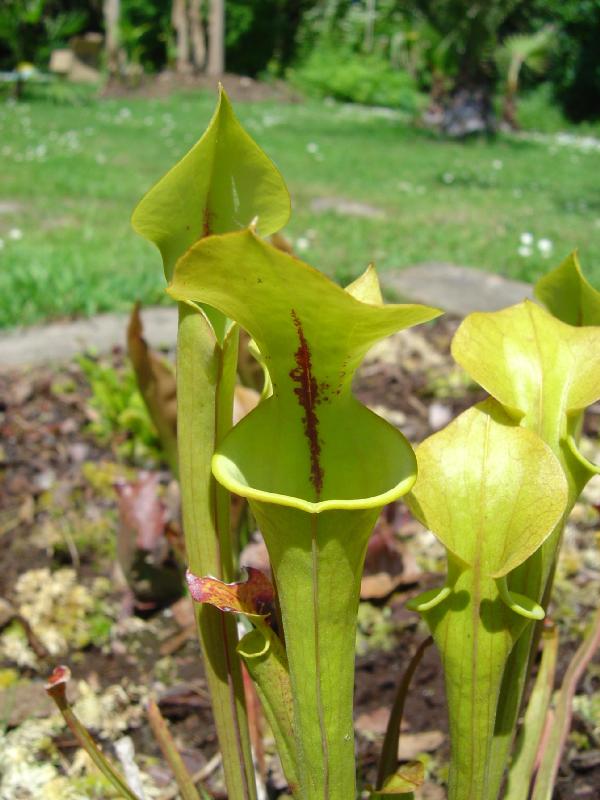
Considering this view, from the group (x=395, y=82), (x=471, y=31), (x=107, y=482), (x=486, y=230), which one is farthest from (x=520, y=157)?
(x=107, y=482)

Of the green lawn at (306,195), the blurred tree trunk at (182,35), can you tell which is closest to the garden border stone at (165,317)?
the green lawn at (306,195)

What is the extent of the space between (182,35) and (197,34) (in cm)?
31

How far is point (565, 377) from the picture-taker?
0.72 m

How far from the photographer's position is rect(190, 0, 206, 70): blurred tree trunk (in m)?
16.5

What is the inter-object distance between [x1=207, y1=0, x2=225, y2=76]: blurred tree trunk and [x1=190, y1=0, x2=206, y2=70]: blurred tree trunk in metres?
0.25

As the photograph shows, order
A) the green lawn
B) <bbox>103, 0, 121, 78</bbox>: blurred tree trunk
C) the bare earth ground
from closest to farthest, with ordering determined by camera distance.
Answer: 1. the bare earth ground
2. the green lawn
3. <bbox>103, 0, 121, 78</bbox>: blurred tree trunk

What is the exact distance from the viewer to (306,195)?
7.42 meters

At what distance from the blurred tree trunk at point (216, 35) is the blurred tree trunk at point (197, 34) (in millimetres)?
250

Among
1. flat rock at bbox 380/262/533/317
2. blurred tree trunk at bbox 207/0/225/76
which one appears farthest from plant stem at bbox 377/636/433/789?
blurred tree trunk at bbox 207/0/225/76

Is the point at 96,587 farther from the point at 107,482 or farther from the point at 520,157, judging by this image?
the point at 520,157

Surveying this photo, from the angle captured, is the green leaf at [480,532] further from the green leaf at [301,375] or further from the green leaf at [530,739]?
the green leaf at [530,739]

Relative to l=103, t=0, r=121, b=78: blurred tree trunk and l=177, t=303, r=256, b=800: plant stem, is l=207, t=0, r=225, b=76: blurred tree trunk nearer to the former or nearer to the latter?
l=103, t=0, r=121, b=78: blurred tree trunk

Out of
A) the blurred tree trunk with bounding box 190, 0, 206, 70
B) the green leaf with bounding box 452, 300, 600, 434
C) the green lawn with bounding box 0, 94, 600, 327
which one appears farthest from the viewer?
the blurred tree trunk with bounding box 190, 0, 206, 70

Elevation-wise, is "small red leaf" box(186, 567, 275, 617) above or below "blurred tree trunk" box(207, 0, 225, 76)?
above
